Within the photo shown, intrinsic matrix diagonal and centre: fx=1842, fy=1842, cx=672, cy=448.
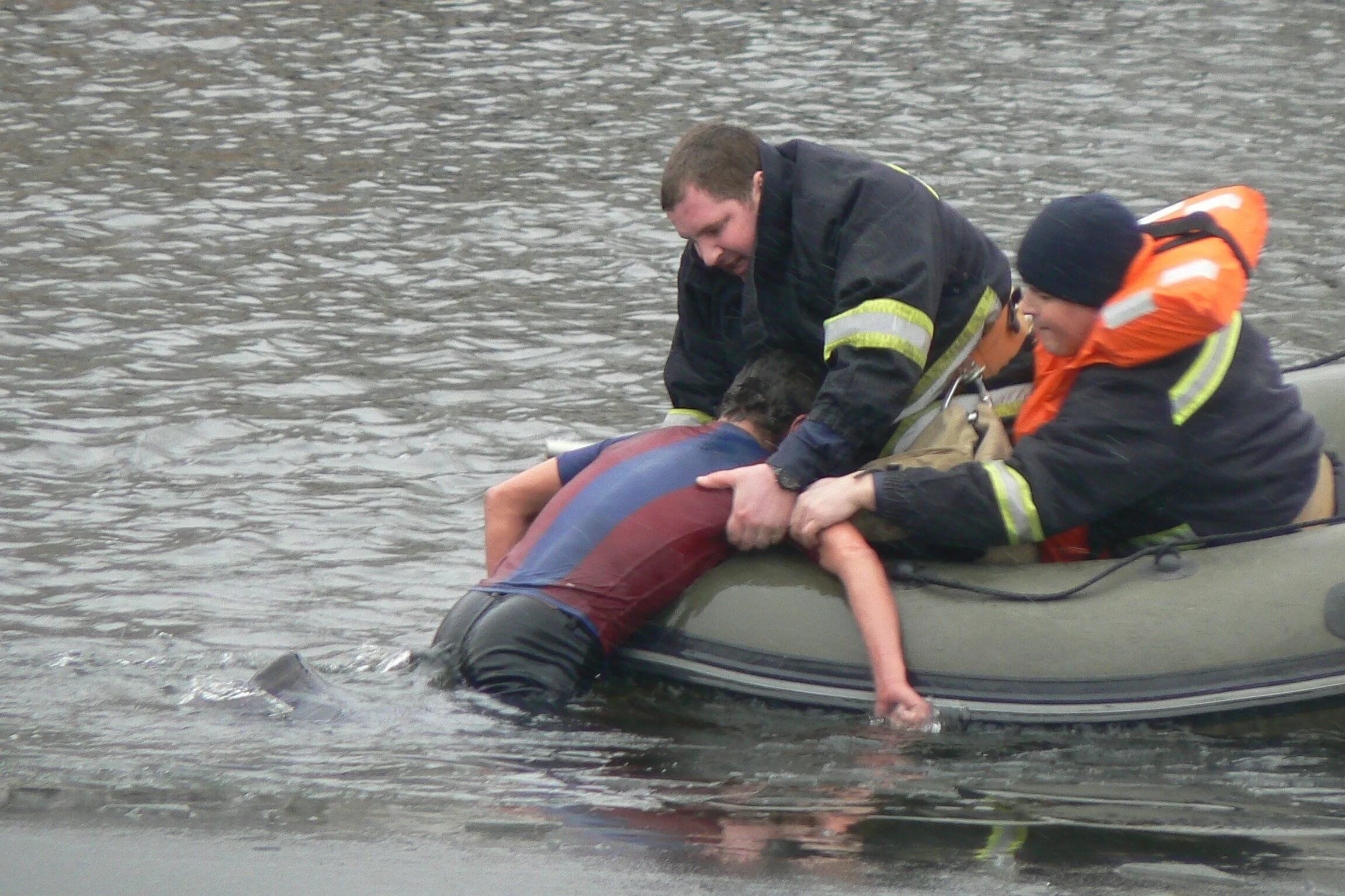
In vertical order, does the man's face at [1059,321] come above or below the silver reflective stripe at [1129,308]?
below

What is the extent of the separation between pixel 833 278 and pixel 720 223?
359 millimetres

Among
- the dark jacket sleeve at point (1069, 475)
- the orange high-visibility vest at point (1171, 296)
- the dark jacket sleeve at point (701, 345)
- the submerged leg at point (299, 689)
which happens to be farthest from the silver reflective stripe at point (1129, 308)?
the submerged leg at point (299, 689)

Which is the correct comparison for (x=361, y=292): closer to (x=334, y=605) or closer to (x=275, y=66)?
(x=334, y=605)

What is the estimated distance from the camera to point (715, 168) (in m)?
5.21

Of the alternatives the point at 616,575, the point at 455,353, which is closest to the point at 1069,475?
the point at 616,575

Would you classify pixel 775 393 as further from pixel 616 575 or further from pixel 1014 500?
pixel 1014 500

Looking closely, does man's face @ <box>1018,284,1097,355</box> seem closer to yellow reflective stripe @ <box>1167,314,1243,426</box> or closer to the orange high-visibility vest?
the orange high-visibility vest

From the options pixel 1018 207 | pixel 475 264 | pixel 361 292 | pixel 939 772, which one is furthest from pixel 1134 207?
pixel 939 772

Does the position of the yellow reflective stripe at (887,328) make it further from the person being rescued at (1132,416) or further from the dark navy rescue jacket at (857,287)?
the person being rescued at (1132,416)

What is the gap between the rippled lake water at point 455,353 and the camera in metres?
4.27

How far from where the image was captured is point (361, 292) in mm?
10141

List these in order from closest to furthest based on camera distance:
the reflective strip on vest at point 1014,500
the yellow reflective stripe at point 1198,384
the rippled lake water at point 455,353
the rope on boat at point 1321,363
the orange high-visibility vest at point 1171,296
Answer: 1. the rippled lake water at point 455,353
2. the orange high-visibility vest at point 1171,296
3. the yellow reflective stripe at point 1198,384
4. the reflective strip on vest at point 1014,500
5. the rope on boat at point 1321,363

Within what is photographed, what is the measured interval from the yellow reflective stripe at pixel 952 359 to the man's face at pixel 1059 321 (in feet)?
1.45

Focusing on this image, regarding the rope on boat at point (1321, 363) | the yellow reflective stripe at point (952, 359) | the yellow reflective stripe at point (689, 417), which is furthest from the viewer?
the rope on boat at point (1321, 363)
